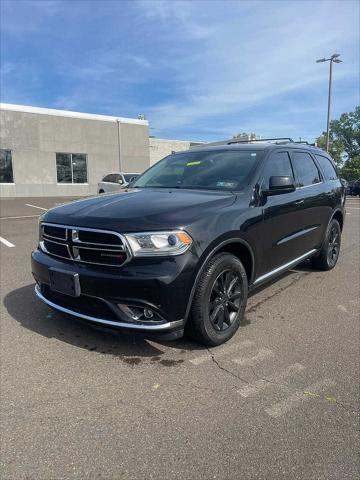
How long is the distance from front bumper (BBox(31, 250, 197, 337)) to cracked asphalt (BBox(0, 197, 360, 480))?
0.41 metres

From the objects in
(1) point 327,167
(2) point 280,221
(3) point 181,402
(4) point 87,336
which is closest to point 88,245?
(4) point 87,336

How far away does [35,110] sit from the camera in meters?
23.6

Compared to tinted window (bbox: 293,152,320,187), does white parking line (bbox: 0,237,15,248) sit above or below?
below

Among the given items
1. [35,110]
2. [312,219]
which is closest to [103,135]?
[35,110]

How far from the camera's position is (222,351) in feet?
11.0

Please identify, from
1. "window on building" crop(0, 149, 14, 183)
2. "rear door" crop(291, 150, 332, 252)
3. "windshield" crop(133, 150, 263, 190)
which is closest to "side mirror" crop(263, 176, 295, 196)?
"windshield" crop(133, 150, 263, 190)

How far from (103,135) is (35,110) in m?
4.65

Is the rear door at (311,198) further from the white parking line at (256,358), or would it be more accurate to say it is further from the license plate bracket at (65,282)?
the license plate bracket at (65,282)

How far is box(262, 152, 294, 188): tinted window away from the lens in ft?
13.1

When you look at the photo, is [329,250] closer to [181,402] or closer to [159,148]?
[181,402]

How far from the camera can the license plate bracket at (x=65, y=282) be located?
303 cm

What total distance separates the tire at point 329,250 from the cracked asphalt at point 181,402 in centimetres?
169

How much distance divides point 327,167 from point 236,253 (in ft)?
10.5

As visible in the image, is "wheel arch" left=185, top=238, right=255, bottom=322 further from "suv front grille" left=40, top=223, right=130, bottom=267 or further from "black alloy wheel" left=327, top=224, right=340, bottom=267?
"black alloy wheel" left=327, top=224, right=340, bottom=267
